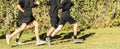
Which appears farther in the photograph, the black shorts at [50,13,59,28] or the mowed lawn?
the black shorts at [50,13,59,28]

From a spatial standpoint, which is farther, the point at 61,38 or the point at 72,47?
the point at 61,38

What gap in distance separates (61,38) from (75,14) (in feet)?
4.60

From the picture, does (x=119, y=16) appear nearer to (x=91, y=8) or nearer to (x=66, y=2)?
(x=91, y=8)

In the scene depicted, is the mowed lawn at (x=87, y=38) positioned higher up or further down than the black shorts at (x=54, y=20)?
further down

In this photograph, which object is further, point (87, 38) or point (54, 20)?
point (87, 38)

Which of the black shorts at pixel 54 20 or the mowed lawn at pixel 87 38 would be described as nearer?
the mowed lawn at pixel 87 38

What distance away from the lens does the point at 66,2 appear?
11328mm

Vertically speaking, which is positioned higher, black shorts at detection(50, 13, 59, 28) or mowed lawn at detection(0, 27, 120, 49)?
black shorts at detection(50, 13, 59, 28)

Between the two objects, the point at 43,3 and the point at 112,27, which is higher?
the point at 43,3

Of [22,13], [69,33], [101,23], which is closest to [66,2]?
[22,13]

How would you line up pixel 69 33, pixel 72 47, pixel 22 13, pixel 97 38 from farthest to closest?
pixel 69 33 < pixel 97 38 < pixel 22 13 < pixel 72 47

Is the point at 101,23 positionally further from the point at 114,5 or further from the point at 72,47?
the point at 72,47

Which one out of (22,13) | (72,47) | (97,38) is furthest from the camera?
(97,38)

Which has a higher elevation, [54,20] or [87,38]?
[54,20]
